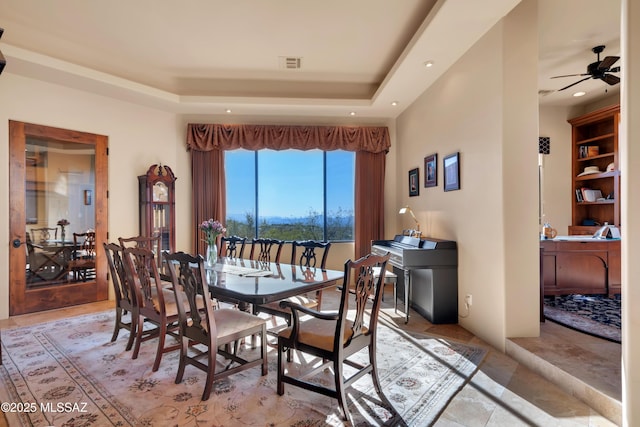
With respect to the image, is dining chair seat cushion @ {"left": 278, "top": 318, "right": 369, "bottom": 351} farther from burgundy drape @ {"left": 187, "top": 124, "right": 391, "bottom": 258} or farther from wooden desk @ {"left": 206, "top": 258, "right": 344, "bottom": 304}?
burgundy drape @ {"left": 187, "top": 124, "right": 391, "bottom": 258}

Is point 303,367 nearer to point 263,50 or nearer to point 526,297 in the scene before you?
point 526,297

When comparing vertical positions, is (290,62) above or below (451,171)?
above

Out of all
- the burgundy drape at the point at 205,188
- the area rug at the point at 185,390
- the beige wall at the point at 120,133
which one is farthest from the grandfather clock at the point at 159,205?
the area rug at the point at 185,390

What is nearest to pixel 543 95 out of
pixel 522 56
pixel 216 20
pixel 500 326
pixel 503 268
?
pixel 522 56

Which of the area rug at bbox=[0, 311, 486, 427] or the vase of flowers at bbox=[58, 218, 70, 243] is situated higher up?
the vase of flowers at bbox=[58, 218, 70, 243]

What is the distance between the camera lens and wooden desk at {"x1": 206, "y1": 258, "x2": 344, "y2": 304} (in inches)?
90.0

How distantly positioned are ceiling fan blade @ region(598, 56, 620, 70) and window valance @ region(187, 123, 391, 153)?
2.71 m

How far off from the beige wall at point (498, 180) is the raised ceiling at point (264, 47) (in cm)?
29

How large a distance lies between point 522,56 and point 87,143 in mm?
5060

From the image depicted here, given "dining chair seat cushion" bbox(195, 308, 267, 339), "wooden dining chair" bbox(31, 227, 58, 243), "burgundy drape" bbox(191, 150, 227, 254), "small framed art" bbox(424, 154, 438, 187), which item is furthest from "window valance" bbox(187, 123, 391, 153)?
"dining chair seat cushion" bbox(195, 308, 267, 339)

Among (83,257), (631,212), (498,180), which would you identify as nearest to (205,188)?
(83,257)

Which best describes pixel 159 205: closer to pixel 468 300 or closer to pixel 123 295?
pixel 123 295

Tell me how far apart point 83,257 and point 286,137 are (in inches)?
128

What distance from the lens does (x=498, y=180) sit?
296 cm
